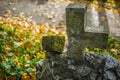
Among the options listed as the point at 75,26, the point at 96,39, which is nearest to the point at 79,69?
the point at 96,39

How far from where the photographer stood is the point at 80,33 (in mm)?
3420

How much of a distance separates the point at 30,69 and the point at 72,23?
96.6 inches

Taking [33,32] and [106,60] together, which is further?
[33,32]

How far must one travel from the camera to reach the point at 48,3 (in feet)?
32.4

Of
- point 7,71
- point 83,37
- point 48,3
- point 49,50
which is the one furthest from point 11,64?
point 48,3

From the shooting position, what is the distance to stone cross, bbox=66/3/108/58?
3270mm

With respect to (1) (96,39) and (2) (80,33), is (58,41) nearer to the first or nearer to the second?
(2) (80,33)

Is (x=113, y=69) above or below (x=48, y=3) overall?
below

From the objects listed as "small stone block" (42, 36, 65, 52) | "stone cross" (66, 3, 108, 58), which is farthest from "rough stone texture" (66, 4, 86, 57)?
"small stone block" (42, 36, 65, 52)

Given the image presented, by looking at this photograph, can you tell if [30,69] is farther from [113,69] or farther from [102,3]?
[102,3]

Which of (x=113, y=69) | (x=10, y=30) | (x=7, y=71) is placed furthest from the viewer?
(x=10, y=30)

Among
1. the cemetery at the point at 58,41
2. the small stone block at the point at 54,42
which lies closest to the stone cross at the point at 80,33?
the cemetery at the point at 58,41

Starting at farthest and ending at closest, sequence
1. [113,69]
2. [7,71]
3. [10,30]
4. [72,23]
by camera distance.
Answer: [10,30]
[7,71]
[113,69]
[72,23]

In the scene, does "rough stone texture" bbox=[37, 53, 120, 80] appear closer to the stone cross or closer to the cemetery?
the cemetery
